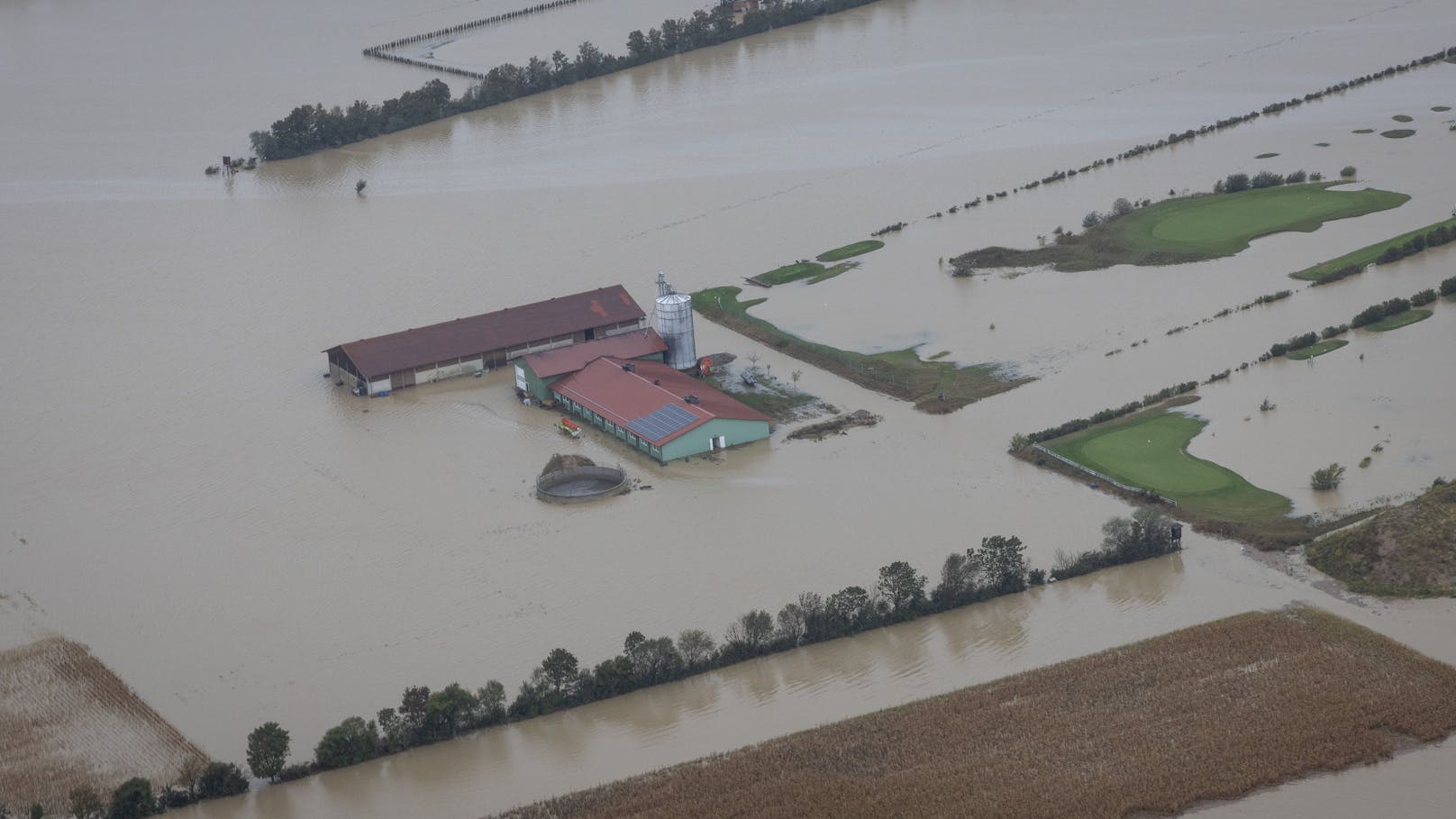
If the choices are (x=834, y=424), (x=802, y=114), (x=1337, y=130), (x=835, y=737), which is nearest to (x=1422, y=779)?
(x=835, y=737)

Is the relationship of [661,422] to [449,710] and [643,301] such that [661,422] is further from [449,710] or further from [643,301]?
[449,710]

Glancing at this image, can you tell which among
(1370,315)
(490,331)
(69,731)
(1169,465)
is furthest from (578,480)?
(1370,315)

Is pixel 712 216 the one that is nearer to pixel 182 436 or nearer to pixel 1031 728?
pixel 182 436

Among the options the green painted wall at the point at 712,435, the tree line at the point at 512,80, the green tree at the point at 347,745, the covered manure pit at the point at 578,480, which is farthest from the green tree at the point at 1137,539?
the tree line at the point at 512,80

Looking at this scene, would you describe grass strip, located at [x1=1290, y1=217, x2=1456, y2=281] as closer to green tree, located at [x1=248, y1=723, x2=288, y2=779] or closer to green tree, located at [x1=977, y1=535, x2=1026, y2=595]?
green tree, located at [x1=977, y1=535, x2=1026, y2=595]

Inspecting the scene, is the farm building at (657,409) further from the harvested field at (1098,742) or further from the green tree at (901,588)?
the harvested field at (1098,742)

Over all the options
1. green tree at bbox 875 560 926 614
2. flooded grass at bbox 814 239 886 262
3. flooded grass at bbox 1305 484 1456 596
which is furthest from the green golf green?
flooded grass at bbox 814 239 886 262
